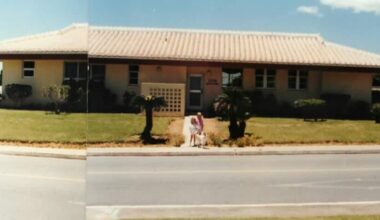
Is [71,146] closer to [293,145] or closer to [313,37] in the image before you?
[293,145]

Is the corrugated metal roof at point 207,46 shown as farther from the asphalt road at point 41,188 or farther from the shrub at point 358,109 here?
the asphalt road at point 41,188

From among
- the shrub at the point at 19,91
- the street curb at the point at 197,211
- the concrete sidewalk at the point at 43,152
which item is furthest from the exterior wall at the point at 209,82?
the shrub at the point at 19,91

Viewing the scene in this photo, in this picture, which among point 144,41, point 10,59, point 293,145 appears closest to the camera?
point 10,59

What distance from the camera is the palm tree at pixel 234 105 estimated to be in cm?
327

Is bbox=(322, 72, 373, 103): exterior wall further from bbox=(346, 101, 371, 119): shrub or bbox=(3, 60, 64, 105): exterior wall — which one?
bbox=(3, 60, 64, 105): exterior wall

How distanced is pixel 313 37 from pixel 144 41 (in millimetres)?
1142

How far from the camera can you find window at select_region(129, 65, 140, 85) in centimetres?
318

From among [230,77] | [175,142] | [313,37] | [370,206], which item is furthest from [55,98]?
[370,206]

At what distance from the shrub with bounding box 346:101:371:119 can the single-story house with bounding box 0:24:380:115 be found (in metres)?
0.06

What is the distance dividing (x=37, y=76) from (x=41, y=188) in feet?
2.45

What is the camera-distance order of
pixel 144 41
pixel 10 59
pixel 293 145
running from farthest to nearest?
pixel 293 145 < pixel 144 41 < pixel 10 59

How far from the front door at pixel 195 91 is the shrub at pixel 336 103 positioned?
0.82 meters

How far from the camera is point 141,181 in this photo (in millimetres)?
3537

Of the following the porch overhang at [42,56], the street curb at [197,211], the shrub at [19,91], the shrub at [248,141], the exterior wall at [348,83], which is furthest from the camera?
the street curb at [197,211]
